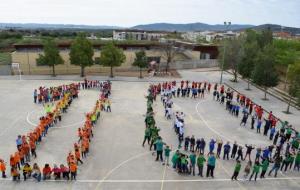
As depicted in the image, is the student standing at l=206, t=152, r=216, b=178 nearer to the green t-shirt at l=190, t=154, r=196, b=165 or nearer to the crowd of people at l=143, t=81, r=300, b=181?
the crowd of people at l=143, t=81, r=300, b=181

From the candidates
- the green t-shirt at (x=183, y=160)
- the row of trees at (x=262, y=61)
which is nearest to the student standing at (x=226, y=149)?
the green t-shirt at (x=183, y=160)

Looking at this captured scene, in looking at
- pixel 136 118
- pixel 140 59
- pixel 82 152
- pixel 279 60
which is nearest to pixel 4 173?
pixel 82 152

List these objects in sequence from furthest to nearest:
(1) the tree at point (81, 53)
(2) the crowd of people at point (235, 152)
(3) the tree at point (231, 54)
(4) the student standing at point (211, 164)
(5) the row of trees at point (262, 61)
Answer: (1) the tree at point (81, 53) → (3) the tree at point (231, 54) → (5) the row of trees at point (262, 61) → (2) the crowd of people at point (235, 152) → (4) the student standing at point (211, 164)

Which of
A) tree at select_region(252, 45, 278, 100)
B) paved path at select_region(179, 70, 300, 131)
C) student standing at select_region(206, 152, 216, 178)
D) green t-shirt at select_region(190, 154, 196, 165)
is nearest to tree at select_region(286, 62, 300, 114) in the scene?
paved path at select_region(179, 70, 300, 131)

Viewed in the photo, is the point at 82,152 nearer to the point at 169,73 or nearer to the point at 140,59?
the point at 140,59

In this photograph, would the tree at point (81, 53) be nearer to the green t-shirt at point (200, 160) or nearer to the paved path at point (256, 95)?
the paved path at point (256, 95)

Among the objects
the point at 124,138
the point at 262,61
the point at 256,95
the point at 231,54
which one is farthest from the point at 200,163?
the point at 231,54
